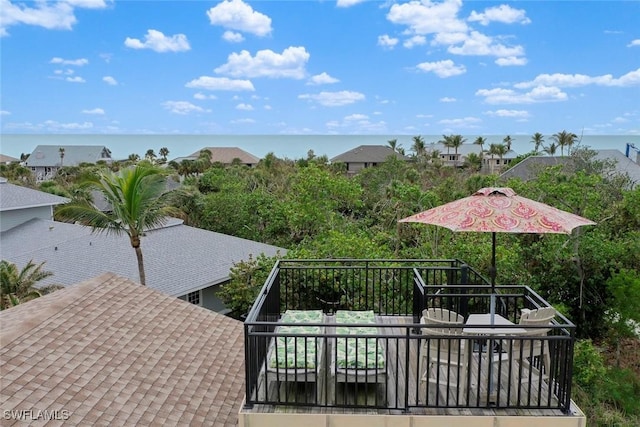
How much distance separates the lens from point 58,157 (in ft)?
230

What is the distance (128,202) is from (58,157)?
223ft

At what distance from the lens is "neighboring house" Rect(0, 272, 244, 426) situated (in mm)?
4785

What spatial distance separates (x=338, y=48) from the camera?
30375 mm

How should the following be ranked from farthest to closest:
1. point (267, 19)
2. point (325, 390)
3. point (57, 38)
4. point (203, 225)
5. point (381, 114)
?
point (381, 114)
point (203, 225)
point (267, 19)
point (57, 38)
point (325, 390)

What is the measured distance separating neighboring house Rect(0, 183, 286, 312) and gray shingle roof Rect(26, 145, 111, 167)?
55.0 metres

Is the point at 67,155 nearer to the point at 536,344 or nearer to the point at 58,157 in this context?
the point at 58,157

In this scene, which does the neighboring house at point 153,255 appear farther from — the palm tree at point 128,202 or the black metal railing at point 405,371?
the black metal railing at point 405,371

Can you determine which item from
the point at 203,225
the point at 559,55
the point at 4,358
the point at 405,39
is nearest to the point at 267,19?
the point at 405,39

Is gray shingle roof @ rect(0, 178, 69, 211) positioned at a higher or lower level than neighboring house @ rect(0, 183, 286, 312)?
higher

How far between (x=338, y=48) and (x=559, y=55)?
44.2 ft

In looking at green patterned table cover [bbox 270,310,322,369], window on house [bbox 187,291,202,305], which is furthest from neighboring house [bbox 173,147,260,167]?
green patterned table cover [bbox 270,310,322,369]

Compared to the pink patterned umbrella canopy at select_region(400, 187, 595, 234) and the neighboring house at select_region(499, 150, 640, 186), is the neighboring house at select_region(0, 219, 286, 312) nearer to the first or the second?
the pink patterned umbrella canopy at select_region(400, 187, 595, 234)

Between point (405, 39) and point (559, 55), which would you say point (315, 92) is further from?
point (559, 55)
